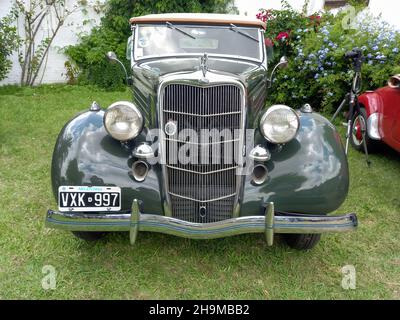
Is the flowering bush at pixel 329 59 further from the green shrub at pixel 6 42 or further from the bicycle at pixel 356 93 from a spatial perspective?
the green shrub at pixel 6 42

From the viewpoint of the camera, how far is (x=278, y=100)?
730 cm

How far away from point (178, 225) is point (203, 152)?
552 millimetres

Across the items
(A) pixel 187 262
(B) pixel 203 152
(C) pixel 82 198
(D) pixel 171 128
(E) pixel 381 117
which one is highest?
(D) pixel 171 128

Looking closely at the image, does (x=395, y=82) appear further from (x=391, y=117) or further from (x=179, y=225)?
(x=179, y=225)

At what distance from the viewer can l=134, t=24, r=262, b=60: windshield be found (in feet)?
11.7

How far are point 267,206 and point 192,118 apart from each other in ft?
2.56

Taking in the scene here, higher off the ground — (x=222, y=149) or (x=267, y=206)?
(x=222, y=149)

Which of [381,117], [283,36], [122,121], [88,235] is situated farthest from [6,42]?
[381,117]

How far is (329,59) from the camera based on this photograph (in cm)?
649

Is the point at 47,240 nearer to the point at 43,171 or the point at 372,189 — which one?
the point at 43,171

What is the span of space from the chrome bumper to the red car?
2.86m

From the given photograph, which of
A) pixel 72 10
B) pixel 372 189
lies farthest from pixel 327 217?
pixel 72 10

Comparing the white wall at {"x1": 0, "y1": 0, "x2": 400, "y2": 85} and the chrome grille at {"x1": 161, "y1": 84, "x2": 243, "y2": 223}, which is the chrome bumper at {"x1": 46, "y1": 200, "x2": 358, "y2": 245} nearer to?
the chrome grille at {"x1": 161, "y1": 84, "x2": 243, "y2": 223}

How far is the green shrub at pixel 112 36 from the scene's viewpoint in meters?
8.54
